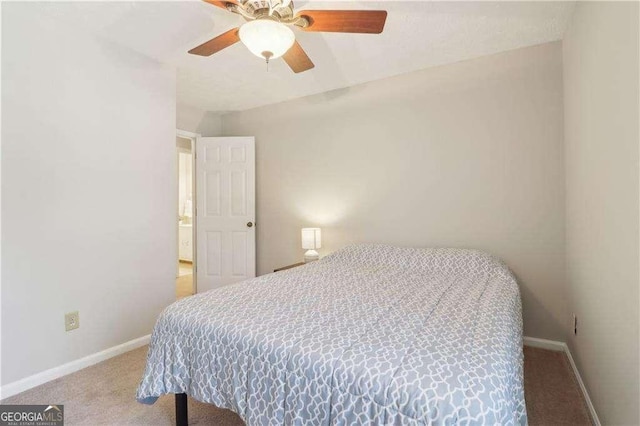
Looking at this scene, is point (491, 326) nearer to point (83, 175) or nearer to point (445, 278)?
point (445, 278)

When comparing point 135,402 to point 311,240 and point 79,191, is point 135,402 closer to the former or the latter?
point 79,191

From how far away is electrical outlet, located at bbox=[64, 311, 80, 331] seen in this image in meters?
2.25

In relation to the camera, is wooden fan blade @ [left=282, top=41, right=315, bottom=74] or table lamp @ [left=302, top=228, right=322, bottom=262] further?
table lamp @ [left=302, top=228, right=322, bottom=262]

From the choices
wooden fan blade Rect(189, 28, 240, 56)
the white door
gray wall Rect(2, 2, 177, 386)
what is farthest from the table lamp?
wooden fan blade Rect(189, 28, 240, 56)

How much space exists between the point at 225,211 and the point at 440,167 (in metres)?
2.49

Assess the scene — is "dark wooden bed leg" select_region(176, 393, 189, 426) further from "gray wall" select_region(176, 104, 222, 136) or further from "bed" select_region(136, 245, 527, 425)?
"gray wall" select_region(176, 104, 222, 136)

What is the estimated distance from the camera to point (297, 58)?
211 cm

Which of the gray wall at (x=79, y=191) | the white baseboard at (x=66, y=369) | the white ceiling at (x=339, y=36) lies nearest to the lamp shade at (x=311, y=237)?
the gray wall at (x=79, y=191)

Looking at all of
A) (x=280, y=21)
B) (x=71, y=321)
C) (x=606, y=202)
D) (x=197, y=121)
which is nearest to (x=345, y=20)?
(x=280, y=21)

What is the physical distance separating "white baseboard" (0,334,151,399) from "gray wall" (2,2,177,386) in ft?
0.15

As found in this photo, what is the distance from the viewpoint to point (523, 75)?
2639 millimetres

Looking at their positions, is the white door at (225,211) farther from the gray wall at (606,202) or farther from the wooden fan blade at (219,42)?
the gray wall at (606,202)

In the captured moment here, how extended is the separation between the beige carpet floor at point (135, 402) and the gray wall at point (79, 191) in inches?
8.7

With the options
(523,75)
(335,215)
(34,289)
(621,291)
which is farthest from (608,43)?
(34,289)
